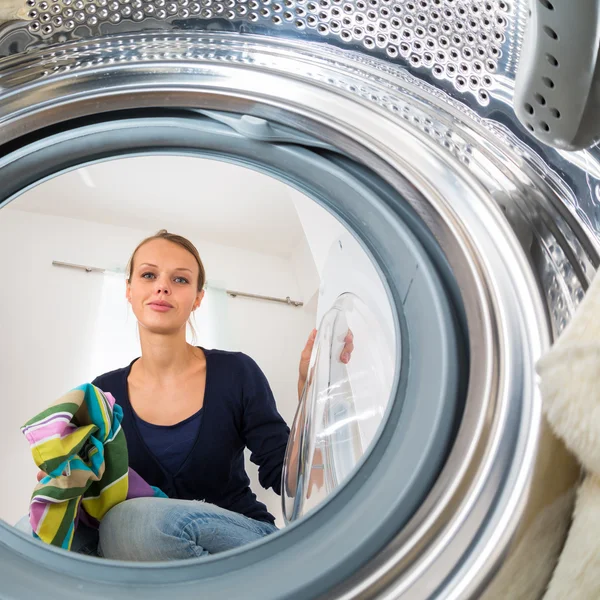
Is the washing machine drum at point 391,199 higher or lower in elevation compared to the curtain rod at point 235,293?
lower

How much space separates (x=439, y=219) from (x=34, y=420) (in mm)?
692

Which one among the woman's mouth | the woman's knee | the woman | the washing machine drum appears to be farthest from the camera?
the woman's mouth

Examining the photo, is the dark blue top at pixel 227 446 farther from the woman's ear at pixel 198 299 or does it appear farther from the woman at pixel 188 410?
the woman's ear at pixel 198 299

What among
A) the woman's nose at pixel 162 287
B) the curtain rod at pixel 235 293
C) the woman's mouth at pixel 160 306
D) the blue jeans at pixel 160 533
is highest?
the curtain rod at pixel 235 293

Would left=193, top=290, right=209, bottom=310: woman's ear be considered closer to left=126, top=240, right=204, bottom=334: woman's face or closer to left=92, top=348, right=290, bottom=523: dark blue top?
left=126, top=240, right=204, bottom=334: woman's face

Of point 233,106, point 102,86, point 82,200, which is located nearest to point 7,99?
point 102,86

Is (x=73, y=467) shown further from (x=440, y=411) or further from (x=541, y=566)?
(x=541, y=566)

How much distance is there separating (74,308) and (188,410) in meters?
0.57

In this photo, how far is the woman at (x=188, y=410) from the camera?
114 cm

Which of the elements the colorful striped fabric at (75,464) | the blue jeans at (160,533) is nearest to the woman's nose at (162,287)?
the colorful striped fabric at (75,464)

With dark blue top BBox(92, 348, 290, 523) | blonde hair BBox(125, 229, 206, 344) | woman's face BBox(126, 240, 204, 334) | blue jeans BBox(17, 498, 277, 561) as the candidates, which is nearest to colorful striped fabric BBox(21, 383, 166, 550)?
blue jeans BBox(17, 498, 277, 561)

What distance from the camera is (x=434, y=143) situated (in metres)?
0.62

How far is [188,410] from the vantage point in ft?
3.96

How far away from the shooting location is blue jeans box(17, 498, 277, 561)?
0.82 m
